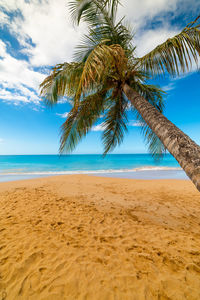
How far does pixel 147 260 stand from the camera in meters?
2.20

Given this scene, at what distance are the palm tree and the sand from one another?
1.57 meters

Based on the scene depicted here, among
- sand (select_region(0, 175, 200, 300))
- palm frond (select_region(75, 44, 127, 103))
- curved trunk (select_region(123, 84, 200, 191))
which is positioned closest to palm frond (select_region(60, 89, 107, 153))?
palm frond (select_region(75, 44, 127, 103))

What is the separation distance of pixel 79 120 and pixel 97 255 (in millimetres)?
3412

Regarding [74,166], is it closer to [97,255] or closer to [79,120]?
[79,120]

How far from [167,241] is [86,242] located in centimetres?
168

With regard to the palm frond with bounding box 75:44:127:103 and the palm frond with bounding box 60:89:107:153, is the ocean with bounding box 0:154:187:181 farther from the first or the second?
the palm frond with bounding box 75:44:127:103

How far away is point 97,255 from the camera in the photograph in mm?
2293

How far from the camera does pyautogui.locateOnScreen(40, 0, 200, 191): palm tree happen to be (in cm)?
217

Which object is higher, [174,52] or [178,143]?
[174,52]

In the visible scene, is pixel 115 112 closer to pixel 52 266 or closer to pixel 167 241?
pixel 167 241

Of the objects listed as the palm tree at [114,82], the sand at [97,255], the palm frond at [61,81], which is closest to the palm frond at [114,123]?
the palm tree at [114,82]

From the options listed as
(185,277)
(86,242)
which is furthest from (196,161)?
(86,242)

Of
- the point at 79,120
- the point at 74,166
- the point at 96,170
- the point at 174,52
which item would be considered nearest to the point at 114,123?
the point at 79,120

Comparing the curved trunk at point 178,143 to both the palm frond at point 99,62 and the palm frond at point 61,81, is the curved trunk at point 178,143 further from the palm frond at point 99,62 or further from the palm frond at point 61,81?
the palm frond at point 61,81
